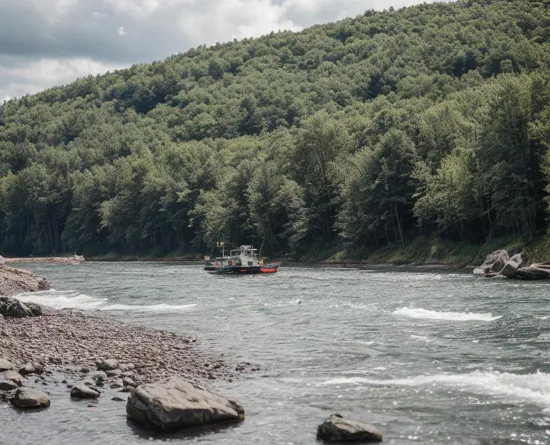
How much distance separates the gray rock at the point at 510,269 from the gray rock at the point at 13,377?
166 ft

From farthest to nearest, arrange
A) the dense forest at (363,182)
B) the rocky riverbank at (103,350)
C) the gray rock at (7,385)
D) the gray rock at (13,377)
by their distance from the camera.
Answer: the dense forest at (363,182) < the rocky riverbank at (103,350) < the gray rock at (13,377) < the gray rock at (7,385)

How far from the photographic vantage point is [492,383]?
22203 millimetres

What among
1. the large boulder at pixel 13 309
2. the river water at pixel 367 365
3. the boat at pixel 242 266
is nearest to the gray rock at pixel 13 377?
the river water at pixel 367 365

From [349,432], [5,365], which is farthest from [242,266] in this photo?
[349,432]

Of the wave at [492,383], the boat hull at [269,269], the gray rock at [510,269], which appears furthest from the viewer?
the boat hull at [269,269]

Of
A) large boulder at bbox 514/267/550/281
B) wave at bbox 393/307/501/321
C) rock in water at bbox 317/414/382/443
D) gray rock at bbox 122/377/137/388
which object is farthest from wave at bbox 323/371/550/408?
large boulder at bbox 514/267/550/281

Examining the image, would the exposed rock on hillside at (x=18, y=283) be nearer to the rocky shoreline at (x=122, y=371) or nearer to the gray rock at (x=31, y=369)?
the rocky shoreline at (x=122, y=371)

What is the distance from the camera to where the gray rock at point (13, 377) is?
23.3m

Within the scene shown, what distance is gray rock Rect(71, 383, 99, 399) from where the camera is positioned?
71.7ft

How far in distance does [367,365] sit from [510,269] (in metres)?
42.2

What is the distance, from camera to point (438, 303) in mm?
45188

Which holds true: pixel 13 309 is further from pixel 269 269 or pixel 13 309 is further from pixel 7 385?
pixel 269 269

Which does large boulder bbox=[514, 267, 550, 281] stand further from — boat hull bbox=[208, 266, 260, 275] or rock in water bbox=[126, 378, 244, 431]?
rock in water bbox=[126, 378, 244, 431]

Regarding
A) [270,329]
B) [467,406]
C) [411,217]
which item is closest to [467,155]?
[411,217]
